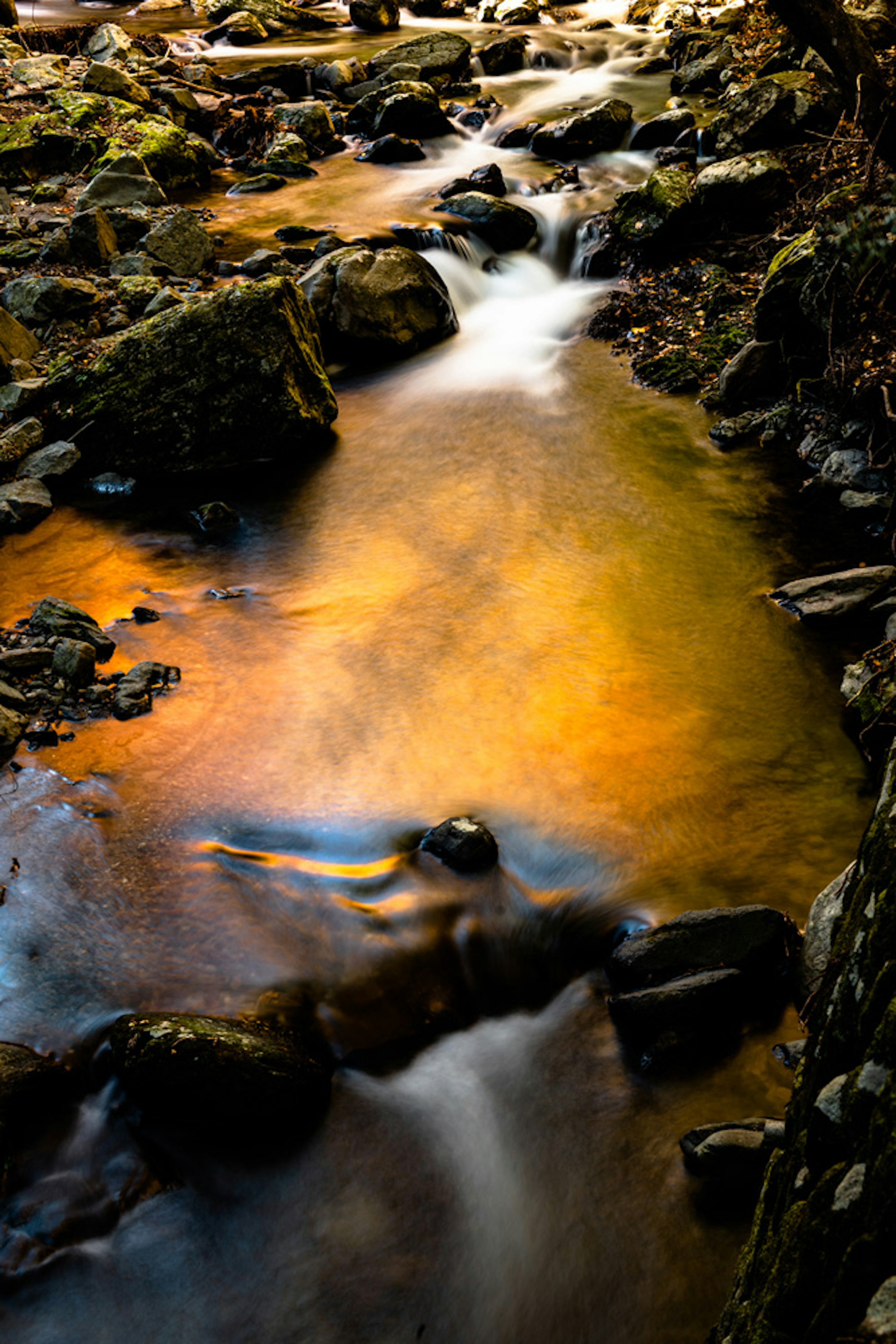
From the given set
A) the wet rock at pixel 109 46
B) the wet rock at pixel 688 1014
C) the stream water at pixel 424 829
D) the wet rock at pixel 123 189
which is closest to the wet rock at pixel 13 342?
the stream water at pixel 424 829

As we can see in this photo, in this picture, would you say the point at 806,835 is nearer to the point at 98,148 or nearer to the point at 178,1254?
the point at 178,1254

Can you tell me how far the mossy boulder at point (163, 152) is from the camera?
1373cm

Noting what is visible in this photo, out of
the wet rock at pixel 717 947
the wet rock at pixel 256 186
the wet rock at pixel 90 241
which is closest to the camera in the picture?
the wet rock at pixel 717 947

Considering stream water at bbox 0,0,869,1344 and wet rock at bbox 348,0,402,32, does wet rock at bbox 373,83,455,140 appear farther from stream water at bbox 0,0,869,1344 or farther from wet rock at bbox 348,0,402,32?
stream water at bbox 0,0,869,1344

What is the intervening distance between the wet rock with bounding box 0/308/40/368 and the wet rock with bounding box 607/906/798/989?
319 inches

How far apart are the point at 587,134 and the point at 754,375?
28.7 feet

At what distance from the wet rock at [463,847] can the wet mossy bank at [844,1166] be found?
8.26 ft

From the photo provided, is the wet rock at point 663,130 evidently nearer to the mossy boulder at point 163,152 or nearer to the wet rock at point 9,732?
the mossy boulder at point 163,152

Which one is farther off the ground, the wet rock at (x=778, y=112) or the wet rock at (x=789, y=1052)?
the wet rock at (x=778, y=112)

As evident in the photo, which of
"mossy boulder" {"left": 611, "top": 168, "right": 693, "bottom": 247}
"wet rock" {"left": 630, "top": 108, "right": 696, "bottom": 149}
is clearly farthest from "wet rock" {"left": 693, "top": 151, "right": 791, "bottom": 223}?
"wet rock" {"left": 630, "top": 108, "right": 696, "bottom": 149}

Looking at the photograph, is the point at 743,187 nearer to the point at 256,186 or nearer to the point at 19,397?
the point at 256,186

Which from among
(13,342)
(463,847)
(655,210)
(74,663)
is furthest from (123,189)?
(463,847)

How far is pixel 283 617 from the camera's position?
6.45 meters

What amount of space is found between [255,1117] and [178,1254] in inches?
19.9
